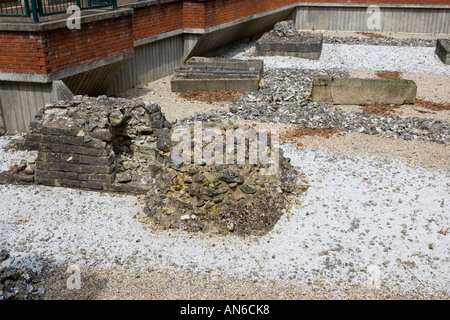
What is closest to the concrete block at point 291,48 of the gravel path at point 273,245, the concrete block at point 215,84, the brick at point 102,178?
the concrete block at point 215,84

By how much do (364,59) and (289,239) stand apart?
1326 cm

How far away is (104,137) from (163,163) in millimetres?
1178

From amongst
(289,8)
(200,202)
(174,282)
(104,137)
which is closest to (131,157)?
(104,137)

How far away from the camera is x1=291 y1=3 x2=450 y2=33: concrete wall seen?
2322 centimetres

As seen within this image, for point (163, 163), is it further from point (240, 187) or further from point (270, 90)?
point (270, 90)

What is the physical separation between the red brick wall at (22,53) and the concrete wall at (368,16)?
17.6 metres

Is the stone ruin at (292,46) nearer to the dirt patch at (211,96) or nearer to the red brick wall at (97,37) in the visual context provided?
the red brick wall at (97,37)

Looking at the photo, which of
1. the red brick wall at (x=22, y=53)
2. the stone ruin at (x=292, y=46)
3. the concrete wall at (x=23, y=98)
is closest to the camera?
the red brick wall at (x=22, y=53)

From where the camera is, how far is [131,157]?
9.49 meters

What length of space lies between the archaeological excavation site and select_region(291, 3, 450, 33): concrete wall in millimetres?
10362

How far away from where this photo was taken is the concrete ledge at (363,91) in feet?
42.9

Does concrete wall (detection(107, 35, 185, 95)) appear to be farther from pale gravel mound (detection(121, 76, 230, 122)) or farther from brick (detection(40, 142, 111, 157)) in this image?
brick (detection(40, 142, 111, 157))

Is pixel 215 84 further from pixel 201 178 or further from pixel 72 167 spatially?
pixel 201 178

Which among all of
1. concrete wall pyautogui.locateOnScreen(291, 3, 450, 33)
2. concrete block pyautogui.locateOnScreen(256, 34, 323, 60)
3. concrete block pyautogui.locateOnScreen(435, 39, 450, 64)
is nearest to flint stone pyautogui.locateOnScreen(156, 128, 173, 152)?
concrete block pyautogui.locateOnScreen(256, 34, 323, 60)
